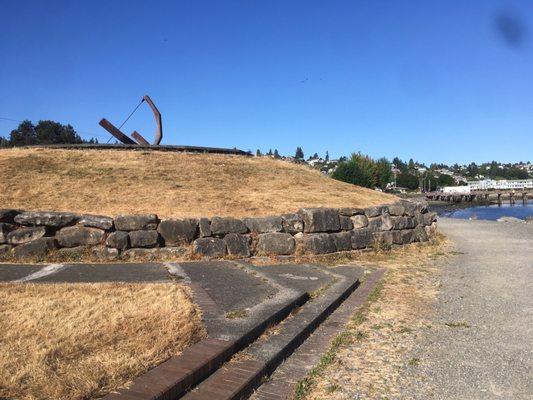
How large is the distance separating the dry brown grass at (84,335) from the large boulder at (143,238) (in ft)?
8.93

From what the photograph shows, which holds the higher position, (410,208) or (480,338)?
(410,208)

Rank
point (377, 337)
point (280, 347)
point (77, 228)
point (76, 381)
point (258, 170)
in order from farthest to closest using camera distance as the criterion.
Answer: point (258, 170), point (77, 228), point (377, 337), point (280, 347), point (76, 381)

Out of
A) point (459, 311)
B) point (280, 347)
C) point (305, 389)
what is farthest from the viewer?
point (459, 311)

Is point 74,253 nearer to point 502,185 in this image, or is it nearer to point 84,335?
point 84,335

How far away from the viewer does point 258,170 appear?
1556 centimetres

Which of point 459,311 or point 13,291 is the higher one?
point 13,291

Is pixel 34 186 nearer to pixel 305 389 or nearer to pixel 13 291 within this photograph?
pixel 13 291

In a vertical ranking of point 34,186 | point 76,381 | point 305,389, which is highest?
point 34,186

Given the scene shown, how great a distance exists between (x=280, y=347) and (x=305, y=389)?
599 mm

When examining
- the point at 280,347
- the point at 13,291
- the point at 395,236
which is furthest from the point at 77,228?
the point at 395,236

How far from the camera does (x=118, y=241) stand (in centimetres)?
805

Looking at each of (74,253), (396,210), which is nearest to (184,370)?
(74,253)

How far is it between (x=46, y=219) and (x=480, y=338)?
681 cm

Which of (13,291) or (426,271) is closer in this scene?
(13,291)
